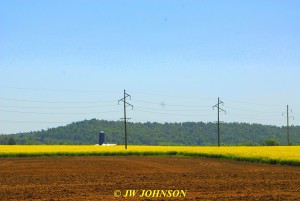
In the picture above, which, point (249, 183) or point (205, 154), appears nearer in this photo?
point (249, 183)

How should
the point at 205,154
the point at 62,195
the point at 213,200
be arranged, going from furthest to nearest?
the point at 205,154 → the point at 62,195 → the point at 213,200

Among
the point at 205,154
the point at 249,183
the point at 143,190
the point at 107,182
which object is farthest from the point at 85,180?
the point at 205,154

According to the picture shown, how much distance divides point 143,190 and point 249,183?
276 inches

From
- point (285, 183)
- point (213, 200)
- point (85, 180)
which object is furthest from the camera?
point (85, 180)

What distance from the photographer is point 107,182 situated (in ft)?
98.1

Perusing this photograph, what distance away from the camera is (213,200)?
69.9ft

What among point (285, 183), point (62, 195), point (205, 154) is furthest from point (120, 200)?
point (205, 154)

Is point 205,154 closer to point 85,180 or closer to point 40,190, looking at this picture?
point 85,180

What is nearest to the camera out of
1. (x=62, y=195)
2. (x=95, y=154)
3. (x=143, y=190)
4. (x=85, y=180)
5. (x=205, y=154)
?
(x=62, y=195)

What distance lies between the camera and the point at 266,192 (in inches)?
966

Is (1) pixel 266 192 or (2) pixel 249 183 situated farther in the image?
(2) pixel 249 183

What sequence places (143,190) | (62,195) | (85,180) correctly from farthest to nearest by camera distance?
(85,180) → (143,190) → (62,195)

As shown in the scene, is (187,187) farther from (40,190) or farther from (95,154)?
(95,154)

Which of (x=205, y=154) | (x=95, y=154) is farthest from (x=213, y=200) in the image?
(x=95, y=154)
